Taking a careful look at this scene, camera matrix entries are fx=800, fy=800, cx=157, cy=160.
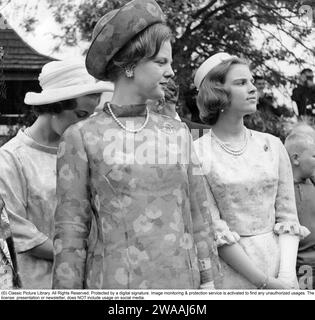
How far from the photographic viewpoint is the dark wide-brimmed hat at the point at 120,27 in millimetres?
2477

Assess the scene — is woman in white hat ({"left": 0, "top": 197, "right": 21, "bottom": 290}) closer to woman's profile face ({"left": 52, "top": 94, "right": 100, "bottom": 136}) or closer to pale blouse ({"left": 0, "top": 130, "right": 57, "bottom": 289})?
pale blouse ({"left": 0, "top": 130, "right": 57, "bottom": 289})

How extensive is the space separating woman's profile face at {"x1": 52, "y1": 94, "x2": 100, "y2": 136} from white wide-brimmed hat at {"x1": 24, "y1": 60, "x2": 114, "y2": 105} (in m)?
0.03

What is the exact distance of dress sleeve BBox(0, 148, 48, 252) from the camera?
304cm

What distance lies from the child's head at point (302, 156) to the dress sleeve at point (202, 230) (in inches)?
55.3

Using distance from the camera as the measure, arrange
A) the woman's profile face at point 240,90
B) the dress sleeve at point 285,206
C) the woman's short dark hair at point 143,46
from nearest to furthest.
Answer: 1. the woman's short dark hair at point 143,46
2. the dress sleeve at point 285,206
3. the woman's profile face at point 240,90

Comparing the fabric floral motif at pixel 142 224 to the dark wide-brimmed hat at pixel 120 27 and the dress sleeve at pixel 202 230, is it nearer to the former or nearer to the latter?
the dress sleeve at pixel 202 230

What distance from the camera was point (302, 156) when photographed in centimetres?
385

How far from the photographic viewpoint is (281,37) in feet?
20.3

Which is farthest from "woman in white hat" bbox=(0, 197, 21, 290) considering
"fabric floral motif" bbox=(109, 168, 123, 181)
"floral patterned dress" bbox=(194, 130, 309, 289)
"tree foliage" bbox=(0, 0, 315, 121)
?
"tree foliage" bbox=(0, 0, 315, 121)

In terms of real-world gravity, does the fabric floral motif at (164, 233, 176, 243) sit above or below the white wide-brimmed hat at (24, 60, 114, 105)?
below

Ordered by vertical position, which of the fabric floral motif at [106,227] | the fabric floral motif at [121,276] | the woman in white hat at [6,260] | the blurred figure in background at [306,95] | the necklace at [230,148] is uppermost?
the fabric floral motif at [106,227]

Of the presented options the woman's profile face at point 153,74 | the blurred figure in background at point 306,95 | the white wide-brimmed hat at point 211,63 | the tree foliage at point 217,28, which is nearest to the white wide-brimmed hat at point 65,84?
the white wide-brimmed hat at point 211,63
